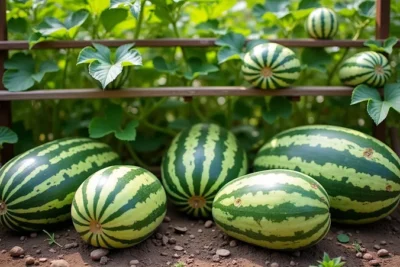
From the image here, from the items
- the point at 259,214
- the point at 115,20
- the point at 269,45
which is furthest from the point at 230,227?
the point at 115,20

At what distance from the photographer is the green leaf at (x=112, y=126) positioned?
2.39 m

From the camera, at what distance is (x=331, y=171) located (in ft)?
7.09

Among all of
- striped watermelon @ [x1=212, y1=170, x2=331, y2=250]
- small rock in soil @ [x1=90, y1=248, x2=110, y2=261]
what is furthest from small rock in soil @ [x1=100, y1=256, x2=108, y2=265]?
striped watermelon @ [x1=212, y1=170, x2=331, y2=250]

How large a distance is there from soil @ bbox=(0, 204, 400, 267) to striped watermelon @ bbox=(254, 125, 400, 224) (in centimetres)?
12

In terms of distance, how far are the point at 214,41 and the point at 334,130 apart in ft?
2.60

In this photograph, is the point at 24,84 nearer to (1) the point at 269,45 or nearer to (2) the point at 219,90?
(2) the point at 219,90

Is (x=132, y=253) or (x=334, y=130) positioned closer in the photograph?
(x=132, y=253)

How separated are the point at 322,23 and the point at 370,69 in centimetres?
36

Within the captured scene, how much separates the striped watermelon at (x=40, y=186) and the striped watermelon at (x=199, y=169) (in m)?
0.39

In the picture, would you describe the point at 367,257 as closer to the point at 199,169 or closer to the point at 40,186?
the point at 199,169

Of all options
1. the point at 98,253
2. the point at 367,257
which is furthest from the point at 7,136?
the point at 367,257

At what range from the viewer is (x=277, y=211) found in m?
1.88

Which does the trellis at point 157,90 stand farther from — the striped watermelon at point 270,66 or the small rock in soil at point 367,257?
the small rock in soil at point 367,257

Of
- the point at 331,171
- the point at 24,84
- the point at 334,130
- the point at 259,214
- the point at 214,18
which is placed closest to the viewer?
the point at 259,214
